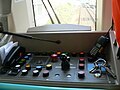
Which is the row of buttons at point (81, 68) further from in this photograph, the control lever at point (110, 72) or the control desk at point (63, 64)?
the control lever at point (110, 72)

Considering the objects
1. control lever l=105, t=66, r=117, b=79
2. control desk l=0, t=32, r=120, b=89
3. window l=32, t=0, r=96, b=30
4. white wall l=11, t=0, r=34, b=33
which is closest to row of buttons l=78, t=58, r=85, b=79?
control desk l=0, t=32, r=120, b=89

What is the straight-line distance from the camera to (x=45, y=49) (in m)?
1.03

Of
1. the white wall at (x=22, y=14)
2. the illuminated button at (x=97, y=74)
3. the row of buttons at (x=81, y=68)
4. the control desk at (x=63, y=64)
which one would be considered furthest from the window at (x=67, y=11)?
the illuminated button at (x=97, y=74)

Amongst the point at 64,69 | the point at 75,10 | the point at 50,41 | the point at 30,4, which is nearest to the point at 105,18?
the point at 75,10

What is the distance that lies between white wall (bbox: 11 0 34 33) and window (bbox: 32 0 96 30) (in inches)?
6.0

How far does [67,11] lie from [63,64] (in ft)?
4.95

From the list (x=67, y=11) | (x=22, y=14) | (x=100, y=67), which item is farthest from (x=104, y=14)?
(x=100, y=67)

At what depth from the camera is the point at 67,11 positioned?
2240 millimetres

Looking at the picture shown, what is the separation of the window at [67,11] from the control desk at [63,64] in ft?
3.76

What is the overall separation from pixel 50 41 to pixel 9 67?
246mm

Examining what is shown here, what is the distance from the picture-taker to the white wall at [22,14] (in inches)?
73.0

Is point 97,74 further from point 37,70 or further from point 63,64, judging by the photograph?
point 37,70

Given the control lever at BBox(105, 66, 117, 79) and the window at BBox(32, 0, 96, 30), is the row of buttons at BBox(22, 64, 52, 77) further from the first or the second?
the window at BBox(32, 0, 96, 30)

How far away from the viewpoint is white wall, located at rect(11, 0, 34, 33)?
6.09ft
